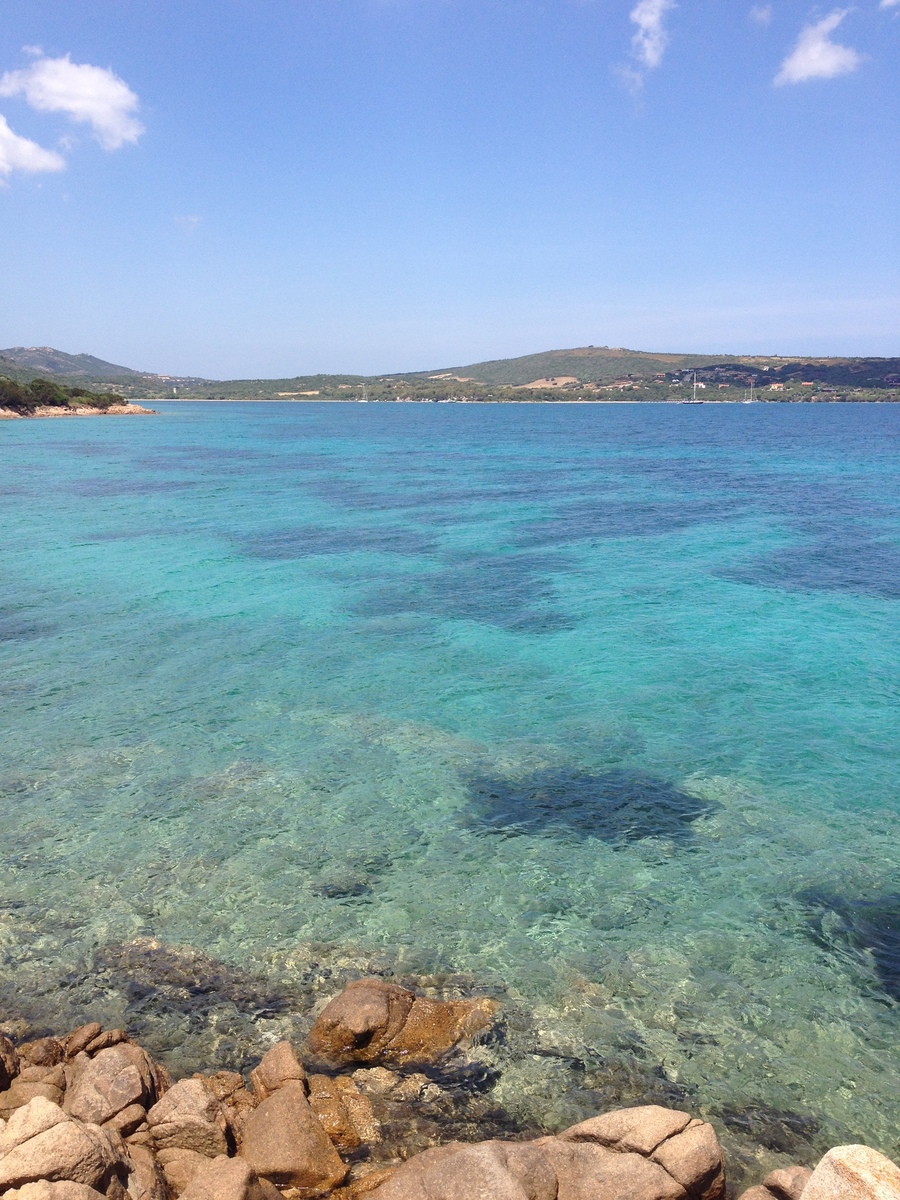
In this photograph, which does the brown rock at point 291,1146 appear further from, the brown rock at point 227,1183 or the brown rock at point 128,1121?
the brown rock at point 128,1121

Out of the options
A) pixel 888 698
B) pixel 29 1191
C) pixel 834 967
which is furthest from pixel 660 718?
pixel 29 1191

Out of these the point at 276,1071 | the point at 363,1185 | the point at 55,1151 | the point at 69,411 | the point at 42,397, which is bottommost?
the point at 363,1185

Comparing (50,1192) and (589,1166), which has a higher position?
(50,1192)

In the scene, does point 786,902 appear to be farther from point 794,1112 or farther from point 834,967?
point 794,1112

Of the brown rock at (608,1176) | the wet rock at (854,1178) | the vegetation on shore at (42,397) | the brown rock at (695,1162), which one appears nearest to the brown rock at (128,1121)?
the brown rock at (608,1176)

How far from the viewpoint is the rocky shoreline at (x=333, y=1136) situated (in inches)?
237

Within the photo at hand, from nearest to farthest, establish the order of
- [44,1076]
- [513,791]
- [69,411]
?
1. [44,1076]
2. [513,791]
3. [69,411]

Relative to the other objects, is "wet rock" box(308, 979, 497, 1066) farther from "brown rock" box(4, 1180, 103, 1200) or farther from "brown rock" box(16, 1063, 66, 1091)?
"brown rock" box(4, 1180, 103, 1200)

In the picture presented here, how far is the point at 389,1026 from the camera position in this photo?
28.1 ft

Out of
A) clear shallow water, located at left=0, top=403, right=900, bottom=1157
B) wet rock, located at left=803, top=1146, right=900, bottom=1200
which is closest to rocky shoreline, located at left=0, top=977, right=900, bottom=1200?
wet rock, located at left=803, top=1146, right=900, bottom=1200

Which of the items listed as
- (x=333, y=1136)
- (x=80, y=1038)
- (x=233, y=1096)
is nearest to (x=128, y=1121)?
(x=233, y=1096)

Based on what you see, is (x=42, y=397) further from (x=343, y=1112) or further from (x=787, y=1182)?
(x=787, y=1182)

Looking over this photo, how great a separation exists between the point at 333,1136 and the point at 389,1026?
1308 mm

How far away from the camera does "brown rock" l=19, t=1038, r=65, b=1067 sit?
811 cm
